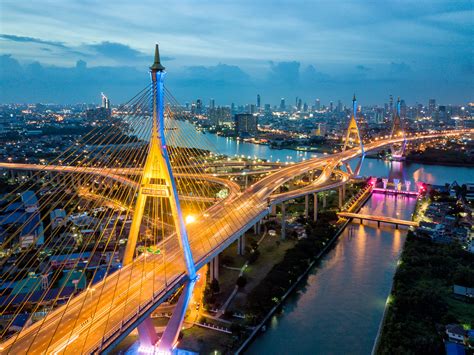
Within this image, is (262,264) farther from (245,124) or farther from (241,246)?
(245,124)

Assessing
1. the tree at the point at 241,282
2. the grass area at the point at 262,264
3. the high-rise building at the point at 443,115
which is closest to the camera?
the grass area at the point at 262,264

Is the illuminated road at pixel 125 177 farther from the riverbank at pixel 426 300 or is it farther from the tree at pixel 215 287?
the riverbank at pixel 426 300

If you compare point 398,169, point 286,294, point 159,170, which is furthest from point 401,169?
point 159,170

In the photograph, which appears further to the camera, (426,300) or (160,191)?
(426,300)

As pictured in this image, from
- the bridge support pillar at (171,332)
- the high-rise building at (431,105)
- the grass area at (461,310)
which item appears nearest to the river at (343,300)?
the grass area at (461,310)

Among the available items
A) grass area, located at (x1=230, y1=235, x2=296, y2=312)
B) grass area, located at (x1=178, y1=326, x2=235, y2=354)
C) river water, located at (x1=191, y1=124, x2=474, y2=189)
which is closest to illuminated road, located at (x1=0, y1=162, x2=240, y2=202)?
grass area, located at (x1=230, y1=235, x2=296, y2=312)

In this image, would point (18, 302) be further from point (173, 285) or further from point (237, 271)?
point (237, 271)

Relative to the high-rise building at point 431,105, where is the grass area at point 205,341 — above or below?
below

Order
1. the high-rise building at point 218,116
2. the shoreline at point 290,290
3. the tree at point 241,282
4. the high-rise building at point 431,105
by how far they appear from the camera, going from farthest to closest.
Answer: the high-rise building at point 431,105
the high-rise building at point 218,116
the tree at point 241,282
the shoreline at point 290,290
